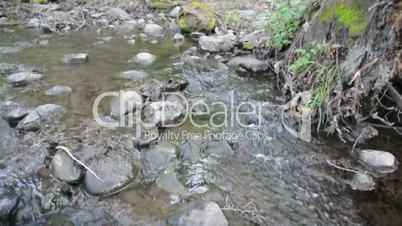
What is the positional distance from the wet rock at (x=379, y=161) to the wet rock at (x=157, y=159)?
1544 millimetres

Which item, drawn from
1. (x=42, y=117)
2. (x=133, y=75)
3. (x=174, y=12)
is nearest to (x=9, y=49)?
(x=133, y=75)

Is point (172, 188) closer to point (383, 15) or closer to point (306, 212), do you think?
point (306, 212)

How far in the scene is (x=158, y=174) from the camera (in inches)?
111

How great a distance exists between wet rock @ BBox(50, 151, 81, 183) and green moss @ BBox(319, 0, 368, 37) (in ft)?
9.09

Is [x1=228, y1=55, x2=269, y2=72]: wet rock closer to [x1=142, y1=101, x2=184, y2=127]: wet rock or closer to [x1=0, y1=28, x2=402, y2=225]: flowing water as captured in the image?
[x1=0, y1=28, x2=402, y2=225]: flowing water

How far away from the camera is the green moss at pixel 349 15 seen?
3543 millimetres

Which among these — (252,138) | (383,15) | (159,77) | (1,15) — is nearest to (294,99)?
(252,138)

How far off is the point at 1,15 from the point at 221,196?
266 inches

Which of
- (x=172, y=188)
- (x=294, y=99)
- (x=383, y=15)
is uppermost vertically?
(x=383, y=15)

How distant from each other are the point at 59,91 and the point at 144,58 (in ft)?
4.71

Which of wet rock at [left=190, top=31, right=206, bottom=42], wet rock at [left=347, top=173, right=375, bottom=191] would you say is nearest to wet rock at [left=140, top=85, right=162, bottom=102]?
wet rock at [left=347, top=173, right=375, bottom=191]

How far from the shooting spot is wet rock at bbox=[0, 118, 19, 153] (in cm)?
297

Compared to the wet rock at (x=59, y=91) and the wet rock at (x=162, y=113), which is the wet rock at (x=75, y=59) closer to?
the wet rock at (x=59, y=91)

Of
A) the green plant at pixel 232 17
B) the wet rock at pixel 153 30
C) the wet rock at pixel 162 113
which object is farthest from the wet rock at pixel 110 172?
the green plant at pixel 232 17
